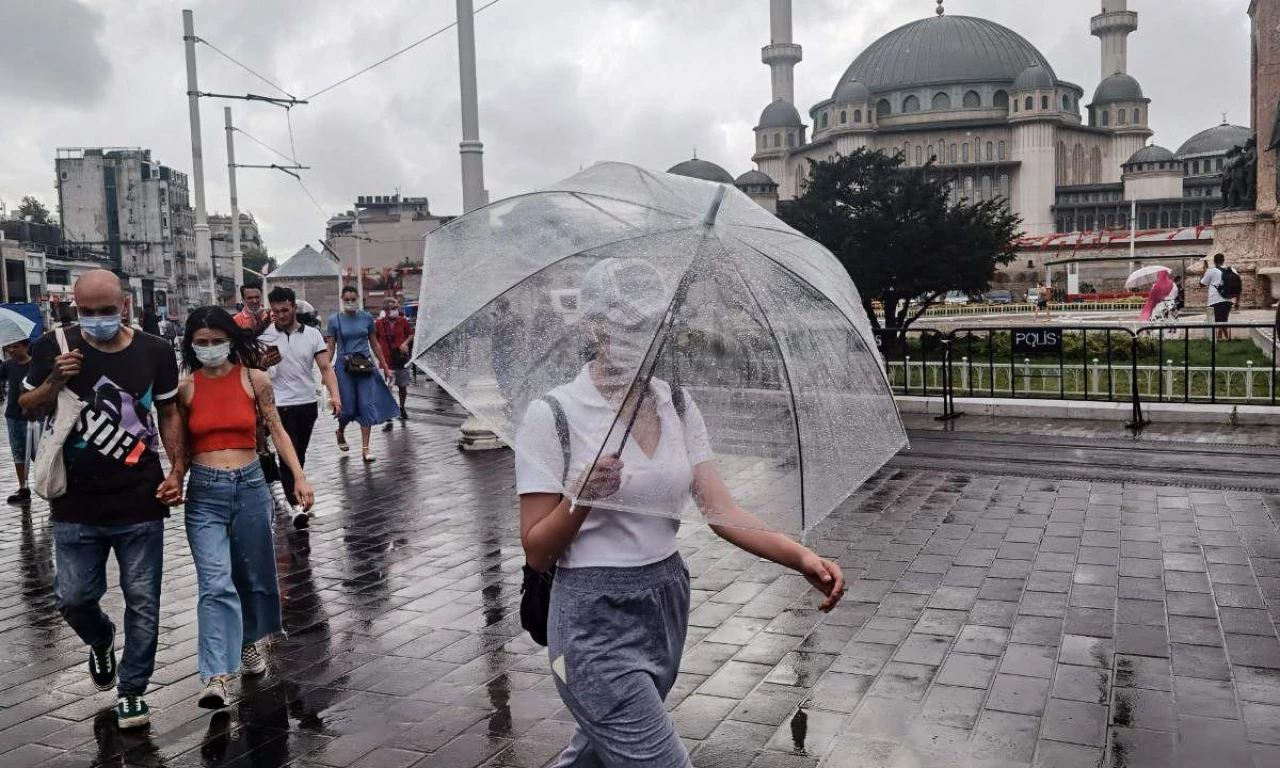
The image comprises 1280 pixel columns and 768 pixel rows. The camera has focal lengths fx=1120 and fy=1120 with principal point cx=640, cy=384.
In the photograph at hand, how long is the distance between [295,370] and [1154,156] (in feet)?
316

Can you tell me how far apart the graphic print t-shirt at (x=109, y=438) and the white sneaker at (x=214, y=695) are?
0.71 metres

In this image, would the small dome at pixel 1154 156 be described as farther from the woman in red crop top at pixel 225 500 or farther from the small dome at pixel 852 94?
the woman in red crop top at pixel 225 500

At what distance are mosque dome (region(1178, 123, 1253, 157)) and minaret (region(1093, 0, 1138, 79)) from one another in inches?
363

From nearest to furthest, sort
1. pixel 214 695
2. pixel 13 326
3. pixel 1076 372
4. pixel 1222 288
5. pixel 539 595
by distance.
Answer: pixel 539 595, pixel 214 695, pixel 13 326, pixel 1076 372, pixel 1222 288

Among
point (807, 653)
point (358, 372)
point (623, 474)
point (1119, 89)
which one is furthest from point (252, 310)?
point (1119, 89)

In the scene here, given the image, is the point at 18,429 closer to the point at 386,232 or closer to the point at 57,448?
the point at 57,448

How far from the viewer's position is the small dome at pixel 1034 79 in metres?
92.9

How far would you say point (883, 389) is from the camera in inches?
129

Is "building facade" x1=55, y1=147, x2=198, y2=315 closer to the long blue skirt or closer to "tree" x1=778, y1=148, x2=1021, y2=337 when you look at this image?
"tree" x1=778, y1=148, x2=1021, y2=337

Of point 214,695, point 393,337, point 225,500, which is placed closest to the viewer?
point 214,695

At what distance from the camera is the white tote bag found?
4254 millimetres

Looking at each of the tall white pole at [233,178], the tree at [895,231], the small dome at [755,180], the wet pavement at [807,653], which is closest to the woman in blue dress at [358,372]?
the wet pavement at [807,653]

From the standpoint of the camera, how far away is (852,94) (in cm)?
9581

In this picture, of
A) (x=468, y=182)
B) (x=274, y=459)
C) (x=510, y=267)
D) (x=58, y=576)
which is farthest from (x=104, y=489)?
(x=468, y=182)
